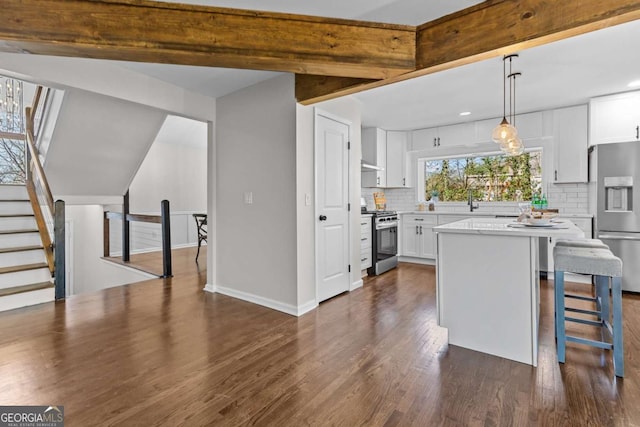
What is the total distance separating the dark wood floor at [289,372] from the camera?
166cm

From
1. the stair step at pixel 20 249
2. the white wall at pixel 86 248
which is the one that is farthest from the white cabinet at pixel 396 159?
the white wall at pixel 86 248

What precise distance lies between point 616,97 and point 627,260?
2.02 m

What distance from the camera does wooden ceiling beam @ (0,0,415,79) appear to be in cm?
192

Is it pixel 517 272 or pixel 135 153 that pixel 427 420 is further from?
pixel 135 153

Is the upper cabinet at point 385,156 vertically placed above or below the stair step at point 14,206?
above

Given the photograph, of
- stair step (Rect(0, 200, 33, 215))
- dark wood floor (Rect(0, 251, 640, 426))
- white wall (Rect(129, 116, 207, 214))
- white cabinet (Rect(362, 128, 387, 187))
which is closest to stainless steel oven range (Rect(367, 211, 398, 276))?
white cabinet (Rect(362, 128, 387, 187))

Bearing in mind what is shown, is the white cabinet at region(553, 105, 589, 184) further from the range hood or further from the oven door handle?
the range hood

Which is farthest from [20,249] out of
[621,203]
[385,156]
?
[621,203]

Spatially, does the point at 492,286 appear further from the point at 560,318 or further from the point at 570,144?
the point at 570,144

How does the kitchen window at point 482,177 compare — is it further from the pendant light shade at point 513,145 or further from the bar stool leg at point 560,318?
the bar stool leg at point 560,318

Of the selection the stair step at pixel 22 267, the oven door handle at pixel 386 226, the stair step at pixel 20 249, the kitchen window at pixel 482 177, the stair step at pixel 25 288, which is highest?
the kitchen window at pixel 482 177

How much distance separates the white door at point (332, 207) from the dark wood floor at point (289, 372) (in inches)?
21.0

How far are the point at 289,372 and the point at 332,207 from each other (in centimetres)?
197

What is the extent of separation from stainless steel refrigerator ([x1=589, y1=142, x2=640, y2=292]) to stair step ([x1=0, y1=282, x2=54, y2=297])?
647 centimetres
